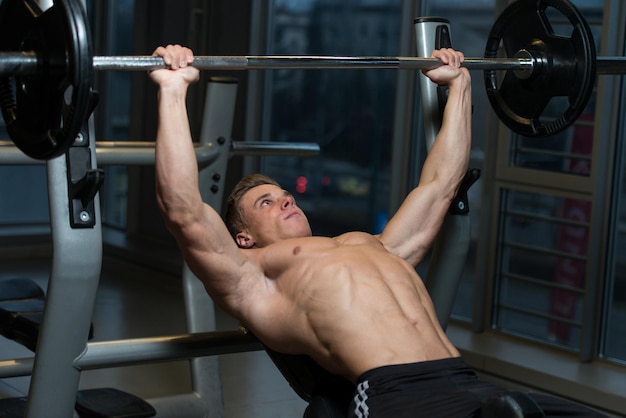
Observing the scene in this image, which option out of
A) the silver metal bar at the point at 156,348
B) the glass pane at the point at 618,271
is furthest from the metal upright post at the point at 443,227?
the glass pane at the point at 618,271

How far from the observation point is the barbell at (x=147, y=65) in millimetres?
1826

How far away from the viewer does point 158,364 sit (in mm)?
4438

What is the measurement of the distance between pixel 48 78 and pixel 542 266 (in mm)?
3079

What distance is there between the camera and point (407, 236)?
2.64 m

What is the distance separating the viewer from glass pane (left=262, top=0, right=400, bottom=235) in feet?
17.2

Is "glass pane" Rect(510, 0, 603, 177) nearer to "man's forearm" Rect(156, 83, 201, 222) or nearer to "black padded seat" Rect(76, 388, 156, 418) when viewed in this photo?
"black padded seat" Rect(76, 388, 156, 418)

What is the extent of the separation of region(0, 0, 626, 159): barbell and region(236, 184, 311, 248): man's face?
0.47 m

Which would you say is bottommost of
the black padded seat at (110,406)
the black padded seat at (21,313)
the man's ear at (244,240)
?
the black padded seat at (110,406)

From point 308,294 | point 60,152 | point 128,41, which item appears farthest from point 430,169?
point 128,41

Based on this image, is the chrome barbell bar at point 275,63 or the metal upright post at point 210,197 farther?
the metal upright post at point 210,197

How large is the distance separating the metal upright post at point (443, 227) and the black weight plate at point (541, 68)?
7.4 inches

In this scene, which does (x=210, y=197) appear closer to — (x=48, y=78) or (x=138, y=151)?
(x=138, y=151)

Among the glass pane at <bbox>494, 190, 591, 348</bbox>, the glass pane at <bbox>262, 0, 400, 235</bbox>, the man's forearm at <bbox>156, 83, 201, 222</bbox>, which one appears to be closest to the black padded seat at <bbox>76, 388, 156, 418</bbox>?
the man's forearm at <bbox>156, 83, 201, 222</bbox>

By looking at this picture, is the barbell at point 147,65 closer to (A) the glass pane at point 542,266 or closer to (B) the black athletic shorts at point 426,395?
(B) the black athletic shorts at point 426,395
